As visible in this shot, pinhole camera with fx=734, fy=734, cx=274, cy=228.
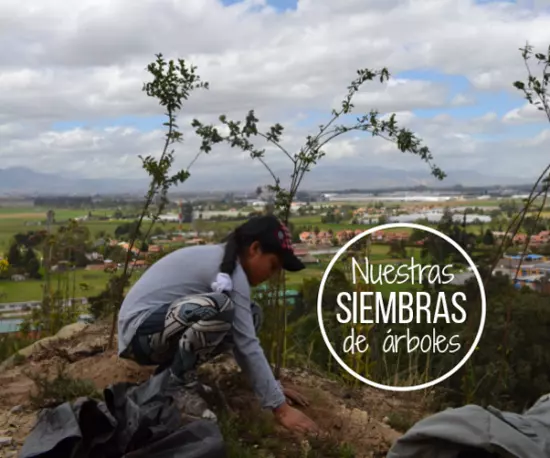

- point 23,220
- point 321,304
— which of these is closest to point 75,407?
point 321,304

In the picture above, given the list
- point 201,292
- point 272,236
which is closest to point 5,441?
point 201,292

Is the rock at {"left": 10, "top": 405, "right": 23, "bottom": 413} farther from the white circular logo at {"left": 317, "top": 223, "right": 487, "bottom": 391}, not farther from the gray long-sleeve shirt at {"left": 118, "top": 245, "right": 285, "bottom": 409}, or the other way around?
the white circular logo at {"left": 317, "top": 223, "right": 487, "bottom": 391}

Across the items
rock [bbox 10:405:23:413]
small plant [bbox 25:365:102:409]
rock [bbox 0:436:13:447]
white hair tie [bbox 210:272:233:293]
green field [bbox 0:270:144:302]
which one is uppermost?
white hair tie [bbox 210:272:233:293]

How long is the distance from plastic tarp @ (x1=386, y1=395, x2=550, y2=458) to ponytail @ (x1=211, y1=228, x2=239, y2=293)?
1.09m

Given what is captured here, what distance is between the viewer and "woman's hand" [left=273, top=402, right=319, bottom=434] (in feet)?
11.6

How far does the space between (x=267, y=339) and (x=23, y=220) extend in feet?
11.1

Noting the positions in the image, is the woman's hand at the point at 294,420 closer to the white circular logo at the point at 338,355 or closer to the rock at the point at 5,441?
the white circular logo at the point at 338,355

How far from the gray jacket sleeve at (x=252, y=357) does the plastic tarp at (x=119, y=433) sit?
1.10ft

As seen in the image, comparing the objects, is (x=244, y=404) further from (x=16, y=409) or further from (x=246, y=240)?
(x=16, y=409)

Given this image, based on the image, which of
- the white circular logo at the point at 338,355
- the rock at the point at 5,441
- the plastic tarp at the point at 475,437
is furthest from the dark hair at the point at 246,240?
the white circular logo at the point at 338,355

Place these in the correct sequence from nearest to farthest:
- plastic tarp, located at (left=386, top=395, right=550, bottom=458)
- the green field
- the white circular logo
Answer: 1. plastic tarp, located at (left=386, top=395, right=550, bottom=458)
2. the white circular logo
3. the green field

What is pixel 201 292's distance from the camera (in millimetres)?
3580

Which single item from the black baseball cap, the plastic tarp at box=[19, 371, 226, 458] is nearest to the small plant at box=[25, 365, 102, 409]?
the plastic tarp at box=[19, 371, 226, 458]

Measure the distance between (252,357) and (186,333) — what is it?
33 centimetres
